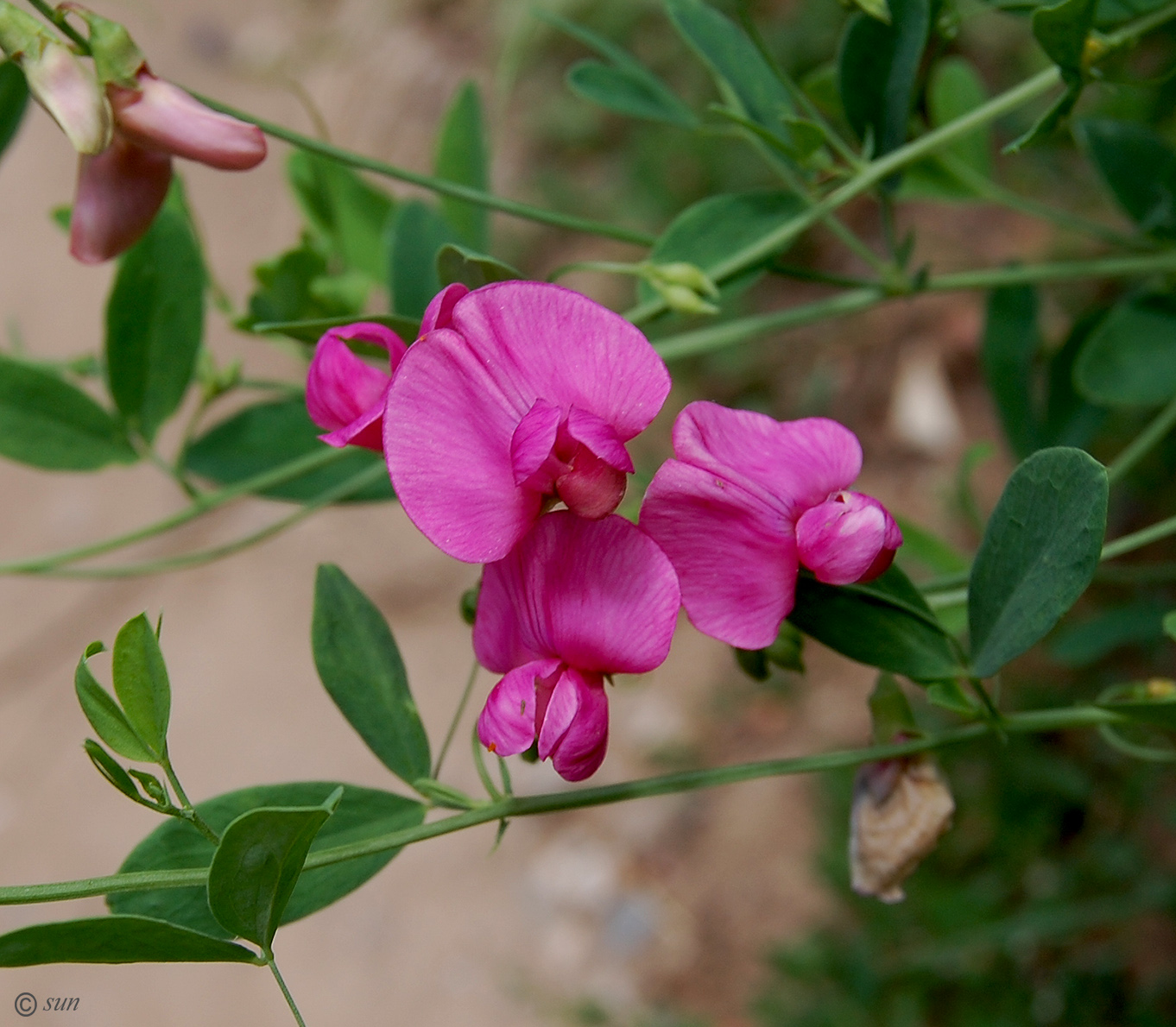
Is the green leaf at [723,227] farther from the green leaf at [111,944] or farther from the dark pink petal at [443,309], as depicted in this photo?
the green leaf at [111,944]

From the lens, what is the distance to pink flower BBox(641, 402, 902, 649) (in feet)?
1.34

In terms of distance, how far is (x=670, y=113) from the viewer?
0.74 m

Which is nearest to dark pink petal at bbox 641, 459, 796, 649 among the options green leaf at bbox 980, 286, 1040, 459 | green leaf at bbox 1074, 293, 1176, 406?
green leaf at bbox 1074, 293, 1176, 406

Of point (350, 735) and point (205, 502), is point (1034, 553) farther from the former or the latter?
point (350, 735)

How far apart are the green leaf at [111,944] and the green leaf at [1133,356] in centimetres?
55

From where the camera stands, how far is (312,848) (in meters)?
0.50

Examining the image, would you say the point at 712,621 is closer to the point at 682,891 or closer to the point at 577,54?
the point at 682,891

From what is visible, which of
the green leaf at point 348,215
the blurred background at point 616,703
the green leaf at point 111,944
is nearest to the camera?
the green leaf at point 111,944

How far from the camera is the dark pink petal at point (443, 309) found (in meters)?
0.41

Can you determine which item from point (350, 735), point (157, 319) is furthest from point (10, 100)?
point (350, 735)

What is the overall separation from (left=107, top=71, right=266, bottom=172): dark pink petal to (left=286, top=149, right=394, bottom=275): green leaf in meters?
0.31

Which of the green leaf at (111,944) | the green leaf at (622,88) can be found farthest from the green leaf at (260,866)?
the green leaf at (622,88)

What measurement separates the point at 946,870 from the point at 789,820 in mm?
372

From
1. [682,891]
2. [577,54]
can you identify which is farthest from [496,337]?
[577,54]
